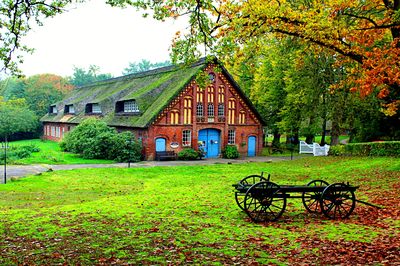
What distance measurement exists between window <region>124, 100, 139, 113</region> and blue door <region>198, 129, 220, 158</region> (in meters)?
6.29

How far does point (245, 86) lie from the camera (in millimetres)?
49312

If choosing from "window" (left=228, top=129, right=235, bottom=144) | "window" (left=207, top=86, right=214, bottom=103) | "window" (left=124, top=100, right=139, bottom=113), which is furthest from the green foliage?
"window" (left=228, top=129, right=235, bottom=144)

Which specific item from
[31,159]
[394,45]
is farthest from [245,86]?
[394,45]

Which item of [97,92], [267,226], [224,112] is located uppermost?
[97,92]

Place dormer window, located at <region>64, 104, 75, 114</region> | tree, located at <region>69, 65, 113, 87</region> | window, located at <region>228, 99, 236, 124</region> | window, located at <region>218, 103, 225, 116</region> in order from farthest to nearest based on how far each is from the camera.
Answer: tree, located at <region>69, 65, 113, 87</region>, dormer window, located at <region>64, 104, 75, 114</region>, window, located at <region>228, 99, 236, 124</region>, window, located at <region>218, 103, 225, 116</region>

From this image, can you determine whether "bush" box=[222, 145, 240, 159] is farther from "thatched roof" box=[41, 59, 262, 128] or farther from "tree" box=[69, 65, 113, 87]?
"tree" box=[69, 65, 113, 87]

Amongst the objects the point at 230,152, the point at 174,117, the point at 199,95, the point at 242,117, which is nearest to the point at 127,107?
the point at 174,117

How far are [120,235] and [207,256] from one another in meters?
2.45

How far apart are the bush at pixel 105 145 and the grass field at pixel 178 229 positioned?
14.0 m

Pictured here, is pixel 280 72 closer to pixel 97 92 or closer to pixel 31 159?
pixel 97 92

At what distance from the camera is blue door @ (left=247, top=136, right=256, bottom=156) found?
3875cm

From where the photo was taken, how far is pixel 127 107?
37250mm

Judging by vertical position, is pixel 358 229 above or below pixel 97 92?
below

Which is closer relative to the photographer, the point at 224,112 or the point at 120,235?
the point at 120,235
